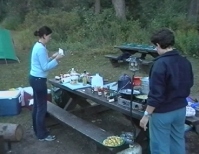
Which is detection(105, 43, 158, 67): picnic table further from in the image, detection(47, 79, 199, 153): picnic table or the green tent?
detection(47, 79, 199, 153): picnic table

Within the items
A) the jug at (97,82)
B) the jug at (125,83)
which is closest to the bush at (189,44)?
the jug at (97,82)

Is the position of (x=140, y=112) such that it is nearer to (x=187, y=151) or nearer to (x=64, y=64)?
(x=187, y=151)

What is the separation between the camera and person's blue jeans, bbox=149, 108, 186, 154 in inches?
131

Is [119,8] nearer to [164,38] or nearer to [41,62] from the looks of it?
[41,62]

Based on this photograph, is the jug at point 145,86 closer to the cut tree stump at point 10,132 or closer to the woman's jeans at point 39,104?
the woman's jeans at point 39,104

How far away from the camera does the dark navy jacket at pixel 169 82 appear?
3.15 meters

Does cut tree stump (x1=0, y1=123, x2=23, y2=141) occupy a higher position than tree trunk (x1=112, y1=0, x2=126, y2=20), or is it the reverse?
tree trunk (x1=112, y1=0, x2=126, y2=20)

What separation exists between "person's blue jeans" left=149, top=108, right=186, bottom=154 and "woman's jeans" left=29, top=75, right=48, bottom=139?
5.62 feet

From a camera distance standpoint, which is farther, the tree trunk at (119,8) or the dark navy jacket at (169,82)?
the tree trunk at (119,8)

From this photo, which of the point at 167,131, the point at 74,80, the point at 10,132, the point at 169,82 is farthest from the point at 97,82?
the point at 169,82

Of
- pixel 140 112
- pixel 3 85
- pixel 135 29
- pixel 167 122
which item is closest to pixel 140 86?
pixel 140 112

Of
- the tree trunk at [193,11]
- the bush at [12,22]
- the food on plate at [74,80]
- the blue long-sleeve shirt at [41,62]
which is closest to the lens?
the blue long-sleeve shirt at [41,62]

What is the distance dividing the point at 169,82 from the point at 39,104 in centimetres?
210

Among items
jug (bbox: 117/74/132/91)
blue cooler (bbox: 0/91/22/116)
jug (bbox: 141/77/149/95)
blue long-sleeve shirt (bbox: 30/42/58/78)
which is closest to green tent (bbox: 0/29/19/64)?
blue cooler (bbox: 0/91/22/116)
